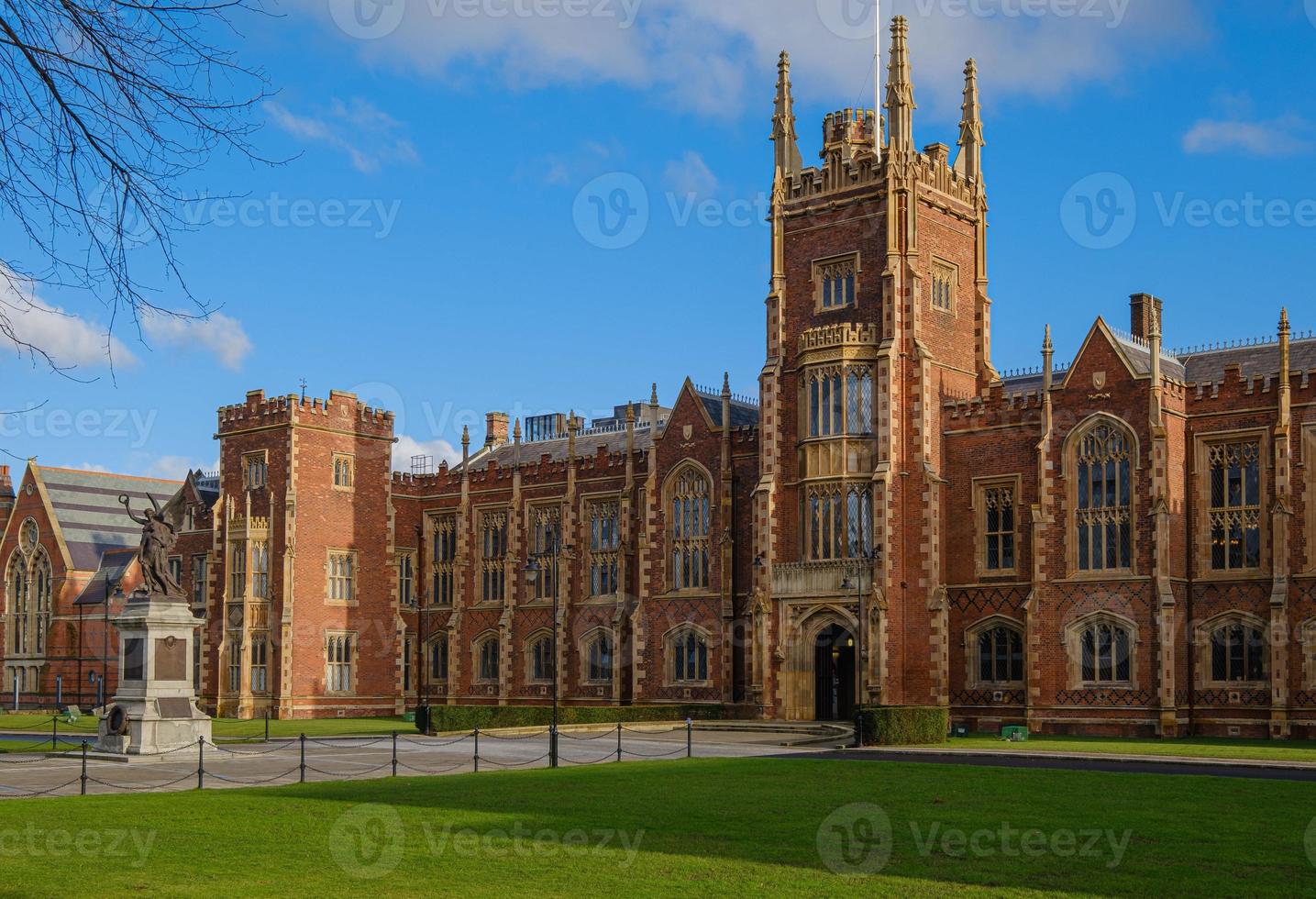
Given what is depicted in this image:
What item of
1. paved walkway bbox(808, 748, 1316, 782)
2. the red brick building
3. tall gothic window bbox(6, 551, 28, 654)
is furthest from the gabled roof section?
tall gothic window bbox(6, 551, 28, 654)

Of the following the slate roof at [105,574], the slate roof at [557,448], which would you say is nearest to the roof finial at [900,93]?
the slate roof at [557,448]

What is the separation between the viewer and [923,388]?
47.8 meters

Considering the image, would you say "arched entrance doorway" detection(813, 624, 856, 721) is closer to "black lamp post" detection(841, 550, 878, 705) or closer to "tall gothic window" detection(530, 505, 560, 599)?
"black lamp post" detection(841, 550, 878, 705)

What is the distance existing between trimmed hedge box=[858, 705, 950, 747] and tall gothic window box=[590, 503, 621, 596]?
2225cm

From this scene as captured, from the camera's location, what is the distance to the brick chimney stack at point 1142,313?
169 feet

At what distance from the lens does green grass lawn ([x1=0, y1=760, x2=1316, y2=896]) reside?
50.8 ft

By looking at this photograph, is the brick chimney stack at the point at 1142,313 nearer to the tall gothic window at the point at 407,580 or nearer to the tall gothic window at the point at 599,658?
the tall gothic window at the point at 599,658

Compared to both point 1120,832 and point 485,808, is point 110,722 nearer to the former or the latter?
point 485,808

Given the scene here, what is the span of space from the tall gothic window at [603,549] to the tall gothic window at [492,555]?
17.4ft

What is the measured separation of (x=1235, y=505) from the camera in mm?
43438

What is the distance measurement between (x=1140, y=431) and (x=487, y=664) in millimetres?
31523

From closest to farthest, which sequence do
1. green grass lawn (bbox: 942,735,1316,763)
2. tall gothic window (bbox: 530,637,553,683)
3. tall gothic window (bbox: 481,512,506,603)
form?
green grass lawn (bbox: 942,735,1316,763)
tall gothic window (bbox: 530,637,553,683)
tall gothic window (bbox: 481,512,506,603)

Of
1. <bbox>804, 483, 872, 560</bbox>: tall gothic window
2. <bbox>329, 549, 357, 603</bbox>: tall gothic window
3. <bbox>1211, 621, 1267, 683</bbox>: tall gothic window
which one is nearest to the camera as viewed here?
<bbox>1211, 621, 1267, 683</bbox>: tall gothic window

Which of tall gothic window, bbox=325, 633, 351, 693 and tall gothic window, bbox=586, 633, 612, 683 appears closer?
tall gothic window, bbox=586, 633, 612, 683
